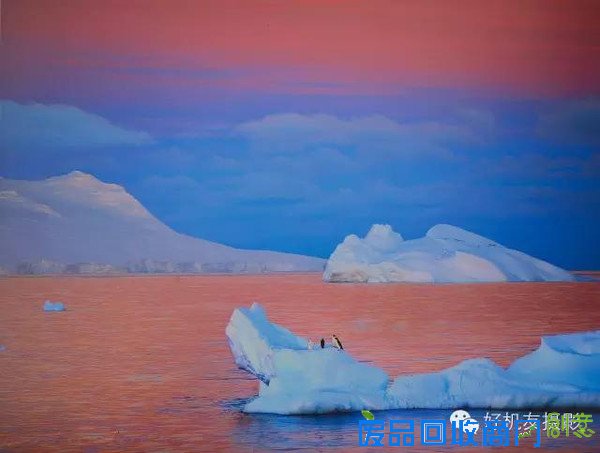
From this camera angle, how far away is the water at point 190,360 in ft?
25.0

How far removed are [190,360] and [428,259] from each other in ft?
73.1

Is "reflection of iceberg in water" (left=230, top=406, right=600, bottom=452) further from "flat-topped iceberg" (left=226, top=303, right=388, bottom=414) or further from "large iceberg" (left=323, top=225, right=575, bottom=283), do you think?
"large iceberg" (left=323, top=225, right=575, bottom=283)

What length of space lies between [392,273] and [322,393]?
2599 cm

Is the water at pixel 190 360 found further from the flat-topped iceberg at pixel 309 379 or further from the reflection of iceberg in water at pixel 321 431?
the flat-topped iceberg at pixel 309 379

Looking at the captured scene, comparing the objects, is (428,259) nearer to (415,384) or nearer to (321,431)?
(415,384)

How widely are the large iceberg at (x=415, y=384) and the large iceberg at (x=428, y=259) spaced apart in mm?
23328

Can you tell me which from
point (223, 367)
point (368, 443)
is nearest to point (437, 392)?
point (368, 443)

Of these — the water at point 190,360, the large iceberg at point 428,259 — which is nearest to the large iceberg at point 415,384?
the water at point 190,360

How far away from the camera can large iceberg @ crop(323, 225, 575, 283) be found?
3256 centimetres

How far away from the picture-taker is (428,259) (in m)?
34.1

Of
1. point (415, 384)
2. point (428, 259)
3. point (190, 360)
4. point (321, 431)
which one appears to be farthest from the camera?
point (428, 259)

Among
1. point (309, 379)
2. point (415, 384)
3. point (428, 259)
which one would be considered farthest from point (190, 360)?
point (428, 259)

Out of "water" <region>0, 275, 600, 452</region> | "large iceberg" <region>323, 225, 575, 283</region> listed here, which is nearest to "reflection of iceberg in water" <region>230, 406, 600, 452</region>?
"water" <region>0, 275, 600, 452</region>

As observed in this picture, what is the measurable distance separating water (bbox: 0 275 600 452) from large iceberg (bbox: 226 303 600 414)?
0.46ft
